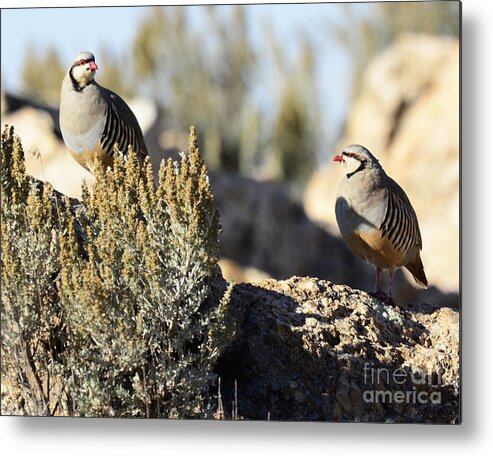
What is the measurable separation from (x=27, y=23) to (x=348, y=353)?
245cm

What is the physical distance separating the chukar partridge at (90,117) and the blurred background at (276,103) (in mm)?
240

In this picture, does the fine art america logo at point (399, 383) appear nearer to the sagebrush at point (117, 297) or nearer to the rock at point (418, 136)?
the sagebrush at point (117, 297)

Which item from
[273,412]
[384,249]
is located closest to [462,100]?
[384,249]

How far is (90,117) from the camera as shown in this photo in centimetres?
626

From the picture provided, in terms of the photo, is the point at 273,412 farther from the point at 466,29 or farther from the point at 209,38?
the point at 209,38

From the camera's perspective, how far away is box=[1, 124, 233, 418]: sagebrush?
18.4ft

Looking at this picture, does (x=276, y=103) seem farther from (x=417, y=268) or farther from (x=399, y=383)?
(x=399, y=383)

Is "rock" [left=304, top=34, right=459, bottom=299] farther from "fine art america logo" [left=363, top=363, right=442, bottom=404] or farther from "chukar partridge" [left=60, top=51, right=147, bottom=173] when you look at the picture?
"chukar partridge" [left=60, top=51, right=147, bottom=173]

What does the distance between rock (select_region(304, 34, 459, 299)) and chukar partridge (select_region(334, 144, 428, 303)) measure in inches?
56.2

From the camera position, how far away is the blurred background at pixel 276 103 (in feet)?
22.7

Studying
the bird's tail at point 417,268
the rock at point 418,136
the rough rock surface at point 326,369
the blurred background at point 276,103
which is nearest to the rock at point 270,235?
the blurred background at point 276,103

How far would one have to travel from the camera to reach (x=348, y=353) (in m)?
5.87

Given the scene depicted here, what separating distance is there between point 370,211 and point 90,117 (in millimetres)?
1578

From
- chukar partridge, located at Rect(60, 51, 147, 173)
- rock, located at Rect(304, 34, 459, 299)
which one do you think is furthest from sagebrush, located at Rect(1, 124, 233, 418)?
rock, located at Rect(304, 34, 459, 299)
